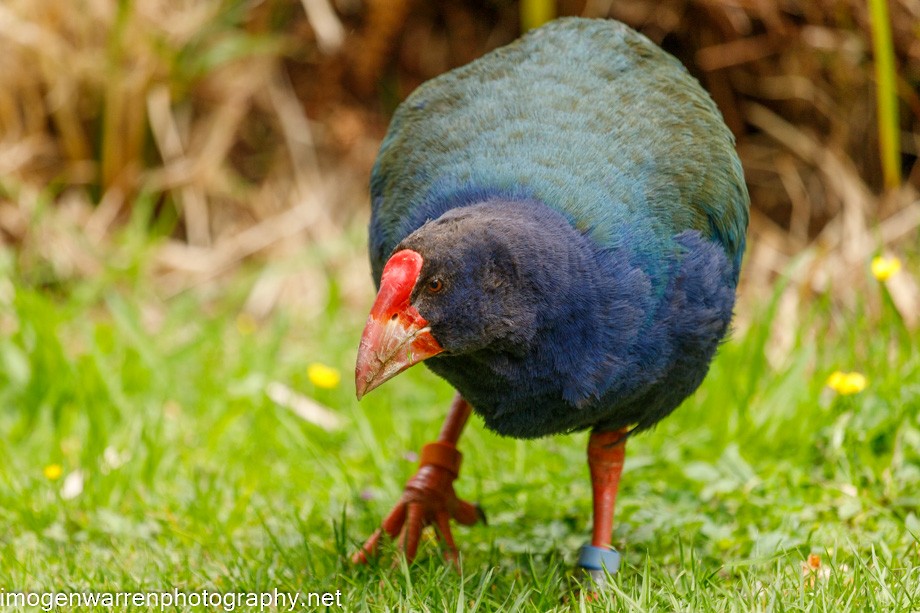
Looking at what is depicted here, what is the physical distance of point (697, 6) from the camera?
5016mm

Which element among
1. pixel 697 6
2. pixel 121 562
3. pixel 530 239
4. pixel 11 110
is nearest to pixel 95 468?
pixel 121 562

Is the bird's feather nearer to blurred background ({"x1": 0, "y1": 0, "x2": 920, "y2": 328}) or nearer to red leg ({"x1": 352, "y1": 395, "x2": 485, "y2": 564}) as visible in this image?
red leg ({"x1": 352, "y1": 395, "x2": 485, "y2": 564})

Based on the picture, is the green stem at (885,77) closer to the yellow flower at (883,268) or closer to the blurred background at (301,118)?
the blurred background at (301,118)

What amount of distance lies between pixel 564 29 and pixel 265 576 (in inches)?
61.5

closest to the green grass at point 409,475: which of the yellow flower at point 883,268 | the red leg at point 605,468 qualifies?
the red leg at point 605,468

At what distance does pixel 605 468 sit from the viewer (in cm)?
286

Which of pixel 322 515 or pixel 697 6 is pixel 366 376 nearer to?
pixel 322 515

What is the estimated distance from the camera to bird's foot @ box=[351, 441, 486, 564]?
290 cm

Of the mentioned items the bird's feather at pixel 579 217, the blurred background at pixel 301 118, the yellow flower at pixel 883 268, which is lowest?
the blurred background at pixel 301 118

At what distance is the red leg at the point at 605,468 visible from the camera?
283cm

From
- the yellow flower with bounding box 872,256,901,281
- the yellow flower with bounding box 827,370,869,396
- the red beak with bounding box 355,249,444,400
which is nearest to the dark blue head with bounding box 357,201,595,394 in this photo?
the red beak with bounding box 355,249,444,400

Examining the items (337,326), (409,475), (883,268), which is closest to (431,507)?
(409,475)

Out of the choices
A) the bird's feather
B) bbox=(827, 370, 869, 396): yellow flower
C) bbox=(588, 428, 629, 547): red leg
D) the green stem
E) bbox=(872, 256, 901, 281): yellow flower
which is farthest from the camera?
the green stem

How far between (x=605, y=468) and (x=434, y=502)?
1.49 feet
